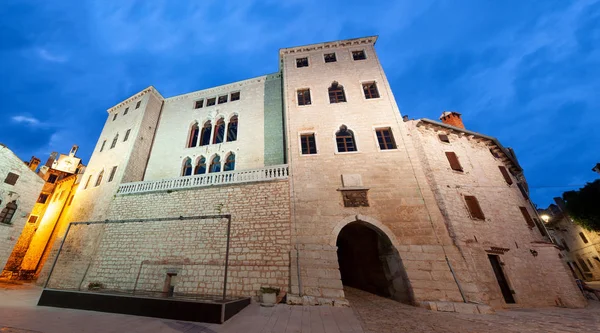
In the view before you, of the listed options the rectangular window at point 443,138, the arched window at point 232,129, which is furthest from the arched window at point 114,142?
the rectangular window at point 443,138

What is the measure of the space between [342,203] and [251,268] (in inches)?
195

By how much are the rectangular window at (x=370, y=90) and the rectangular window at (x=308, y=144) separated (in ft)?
15.4

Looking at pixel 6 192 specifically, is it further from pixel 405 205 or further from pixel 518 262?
pixel 518 262

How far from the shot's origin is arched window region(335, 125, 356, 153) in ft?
39.2

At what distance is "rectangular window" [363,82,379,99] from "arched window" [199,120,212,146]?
12270 mm

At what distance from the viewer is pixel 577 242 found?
76.2 feet

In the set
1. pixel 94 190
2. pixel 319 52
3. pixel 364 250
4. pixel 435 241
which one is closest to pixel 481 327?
pixel 435 241

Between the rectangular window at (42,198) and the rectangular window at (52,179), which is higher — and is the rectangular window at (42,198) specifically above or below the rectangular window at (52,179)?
below

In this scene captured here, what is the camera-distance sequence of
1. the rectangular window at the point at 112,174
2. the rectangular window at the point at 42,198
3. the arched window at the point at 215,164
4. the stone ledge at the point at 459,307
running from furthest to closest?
the rectangular window at the point at 42,198
the arched window at the point at 215,164
the rectangular window at the point at 112,174
the stone ledge at the point at 459,307

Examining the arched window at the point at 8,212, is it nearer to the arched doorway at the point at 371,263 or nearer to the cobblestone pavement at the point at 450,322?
the arched doorway at the point at 371,263

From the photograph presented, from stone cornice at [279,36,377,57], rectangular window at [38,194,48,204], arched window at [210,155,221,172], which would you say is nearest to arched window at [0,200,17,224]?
rectangular window at [38,194,48,204]

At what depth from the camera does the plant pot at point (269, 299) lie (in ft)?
25.4

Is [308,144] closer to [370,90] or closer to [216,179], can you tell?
[216,179]

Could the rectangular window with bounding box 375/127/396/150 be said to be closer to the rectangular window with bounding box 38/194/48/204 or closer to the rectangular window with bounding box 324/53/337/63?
the rectangular window with bounding box 324/53/337/63
